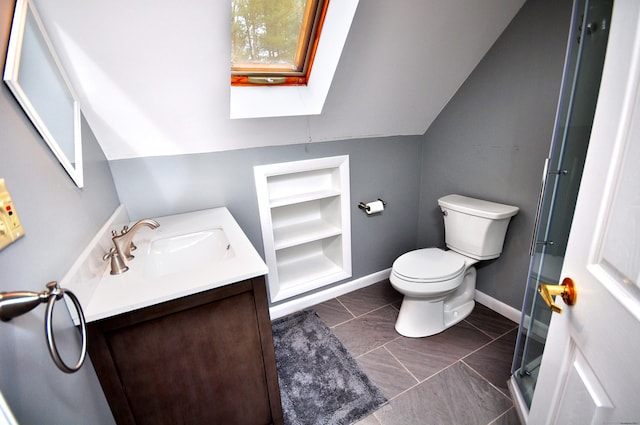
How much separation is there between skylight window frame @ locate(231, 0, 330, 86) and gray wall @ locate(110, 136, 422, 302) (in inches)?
15.5

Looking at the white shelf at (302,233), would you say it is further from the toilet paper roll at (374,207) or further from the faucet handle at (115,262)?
the faucet handle at (115,262)

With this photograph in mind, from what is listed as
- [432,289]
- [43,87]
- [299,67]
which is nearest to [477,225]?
[432,289]

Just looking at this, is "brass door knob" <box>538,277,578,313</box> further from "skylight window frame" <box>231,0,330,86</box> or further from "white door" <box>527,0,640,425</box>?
"skylight window frame" <box>231,0,330,86</box>

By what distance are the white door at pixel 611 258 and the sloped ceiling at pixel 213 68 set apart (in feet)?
3.29

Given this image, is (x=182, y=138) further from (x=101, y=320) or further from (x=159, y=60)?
(x=101, y=320)

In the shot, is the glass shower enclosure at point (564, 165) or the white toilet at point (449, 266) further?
the white toilet at point (449, 266)

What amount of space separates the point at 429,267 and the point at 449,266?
12cm

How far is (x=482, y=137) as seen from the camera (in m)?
1.91

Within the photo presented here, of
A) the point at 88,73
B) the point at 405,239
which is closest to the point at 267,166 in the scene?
the point at 88,73

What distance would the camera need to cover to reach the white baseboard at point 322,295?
7.09ft

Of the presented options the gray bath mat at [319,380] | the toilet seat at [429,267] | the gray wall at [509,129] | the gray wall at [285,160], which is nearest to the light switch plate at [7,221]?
the gray wall at [285,160]

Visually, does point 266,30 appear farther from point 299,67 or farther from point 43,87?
point 43,87

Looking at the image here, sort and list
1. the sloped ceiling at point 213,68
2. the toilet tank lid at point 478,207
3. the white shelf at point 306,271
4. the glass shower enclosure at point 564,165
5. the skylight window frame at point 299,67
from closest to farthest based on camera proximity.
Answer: the glass shower enclosure at point 564,165, the sloped ceiling at point 213,68, the skylight window frame at point 299,67, the toilet tank lid at point 478,207, the white shelf at point 306,271

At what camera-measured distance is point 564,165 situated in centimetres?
109
